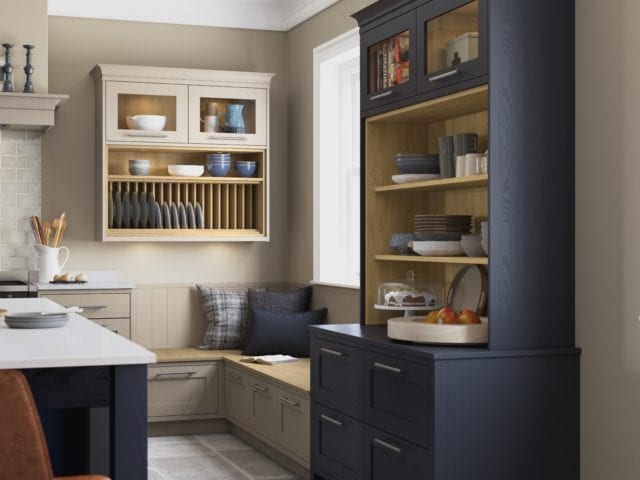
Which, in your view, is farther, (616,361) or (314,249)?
(314,249)

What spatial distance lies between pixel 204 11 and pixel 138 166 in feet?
3.99

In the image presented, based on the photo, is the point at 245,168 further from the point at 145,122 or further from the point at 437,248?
the point at 437,248

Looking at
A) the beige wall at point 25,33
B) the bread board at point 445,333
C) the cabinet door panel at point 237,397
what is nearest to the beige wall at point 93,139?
the beige wall at point 25,33

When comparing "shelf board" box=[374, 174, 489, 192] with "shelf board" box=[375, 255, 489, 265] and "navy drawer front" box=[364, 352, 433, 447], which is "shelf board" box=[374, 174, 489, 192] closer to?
"shelf board" box=[375, 255, 489, 265]

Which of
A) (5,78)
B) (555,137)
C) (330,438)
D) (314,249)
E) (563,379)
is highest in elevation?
(5,78)

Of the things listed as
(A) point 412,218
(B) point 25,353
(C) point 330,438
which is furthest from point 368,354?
(B) point 25,353

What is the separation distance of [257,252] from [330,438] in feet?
9.22

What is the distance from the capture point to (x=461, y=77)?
12.6 feet

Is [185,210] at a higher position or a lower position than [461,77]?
lower

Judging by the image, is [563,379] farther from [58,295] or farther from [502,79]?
[58,295]

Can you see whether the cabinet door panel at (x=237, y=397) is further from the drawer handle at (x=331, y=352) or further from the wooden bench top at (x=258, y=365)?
the drawer handle at (x=331, y=352)

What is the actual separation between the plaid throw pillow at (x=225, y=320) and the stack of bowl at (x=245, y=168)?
807mm

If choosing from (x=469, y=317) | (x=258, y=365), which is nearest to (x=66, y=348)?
(x=469, y=317)

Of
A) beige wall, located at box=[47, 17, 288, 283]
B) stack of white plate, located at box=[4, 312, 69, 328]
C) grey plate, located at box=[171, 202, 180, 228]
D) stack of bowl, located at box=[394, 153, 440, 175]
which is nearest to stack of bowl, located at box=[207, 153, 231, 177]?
grey plate, located at box=[171, 202, 180, 228]
